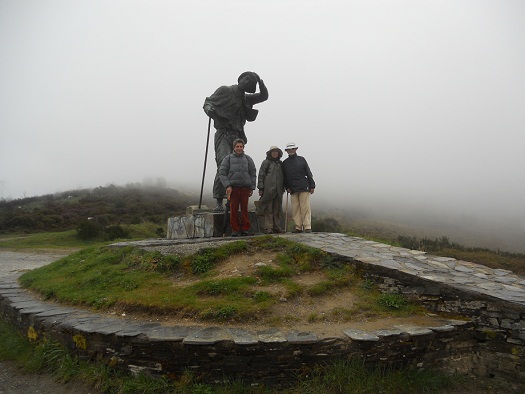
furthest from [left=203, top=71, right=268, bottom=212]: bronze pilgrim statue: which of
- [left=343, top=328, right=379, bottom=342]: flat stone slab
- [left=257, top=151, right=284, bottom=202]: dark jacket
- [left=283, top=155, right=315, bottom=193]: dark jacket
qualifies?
[left=343, top=328, right=379, bottom=342]: flat stone slab

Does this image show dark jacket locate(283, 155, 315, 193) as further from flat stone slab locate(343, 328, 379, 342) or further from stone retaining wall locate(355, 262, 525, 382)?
flat stone slab locate(343, 328, 379, 342)

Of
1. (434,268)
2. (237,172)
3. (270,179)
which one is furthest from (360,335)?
(270,179)

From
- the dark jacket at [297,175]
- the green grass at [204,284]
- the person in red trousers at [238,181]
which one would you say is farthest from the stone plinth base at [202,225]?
the green grass at [204,284]

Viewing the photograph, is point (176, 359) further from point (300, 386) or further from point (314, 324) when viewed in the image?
point (314, 324)

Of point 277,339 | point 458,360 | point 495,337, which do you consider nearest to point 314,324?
point 277,339

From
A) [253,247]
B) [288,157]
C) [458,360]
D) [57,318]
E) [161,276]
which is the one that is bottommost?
[458,360]

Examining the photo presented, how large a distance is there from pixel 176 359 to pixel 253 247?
2.83m

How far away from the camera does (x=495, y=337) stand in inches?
163

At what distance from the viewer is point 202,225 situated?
25.9 feet

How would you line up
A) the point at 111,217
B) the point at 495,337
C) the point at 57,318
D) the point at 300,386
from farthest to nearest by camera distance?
the point at 111,217
the point at 57,318
the point at 495,337
the point at 300,386

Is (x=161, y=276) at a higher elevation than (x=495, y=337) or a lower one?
higher

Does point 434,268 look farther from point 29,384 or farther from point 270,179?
point 29,384

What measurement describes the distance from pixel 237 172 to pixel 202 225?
5.46 ft

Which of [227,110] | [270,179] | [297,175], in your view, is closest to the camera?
[270,179]
